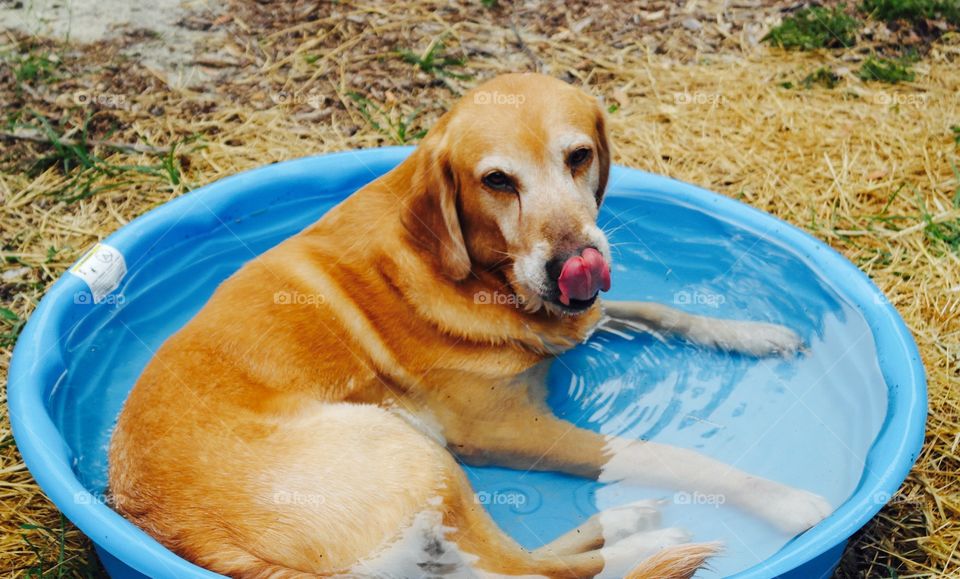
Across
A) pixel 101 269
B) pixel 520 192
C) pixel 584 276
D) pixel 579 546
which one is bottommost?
pixel 579 546

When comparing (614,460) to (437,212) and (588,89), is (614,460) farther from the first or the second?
(588,89)

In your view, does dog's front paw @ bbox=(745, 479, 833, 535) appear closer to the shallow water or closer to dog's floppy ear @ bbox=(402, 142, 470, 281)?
the shallow water

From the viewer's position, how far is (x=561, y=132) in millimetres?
3066

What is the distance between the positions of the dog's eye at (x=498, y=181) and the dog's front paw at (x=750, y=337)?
1.28 metres

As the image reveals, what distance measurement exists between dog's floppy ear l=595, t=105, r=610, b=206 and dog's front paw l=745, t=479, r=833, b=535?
3.96 ft

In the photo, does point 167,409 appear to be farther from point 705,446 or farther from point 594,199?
point 705,446

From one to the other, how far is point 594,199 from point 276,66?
3.29m

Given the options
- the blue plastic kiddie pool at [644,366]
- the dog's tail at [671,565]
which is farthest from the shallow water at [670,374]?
the dog's tail at [671,565]

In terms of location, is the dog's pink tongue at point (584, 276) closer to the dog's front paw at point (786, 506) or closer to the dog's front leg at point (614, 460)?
the dog's front leg at point (614, 460)

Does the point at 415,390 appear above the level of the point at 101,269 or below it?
below

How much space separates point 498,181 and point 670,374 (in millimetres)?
1268

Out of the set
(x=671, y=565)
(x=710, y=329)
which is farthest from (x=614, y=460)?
(x=710, y=329)

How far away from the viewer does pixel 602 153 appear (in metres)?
3.45

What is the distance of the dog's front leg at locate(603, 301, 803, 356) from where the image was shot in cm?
387
